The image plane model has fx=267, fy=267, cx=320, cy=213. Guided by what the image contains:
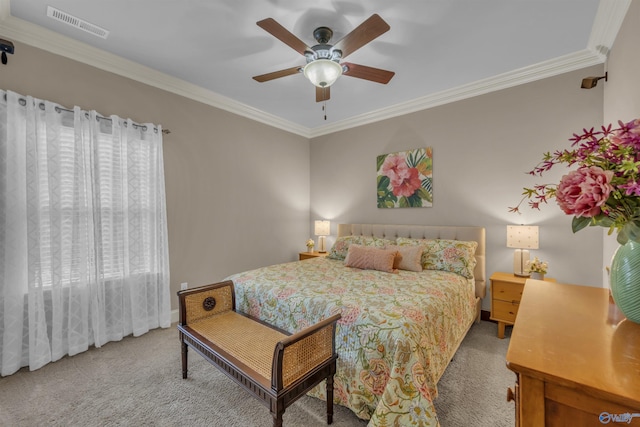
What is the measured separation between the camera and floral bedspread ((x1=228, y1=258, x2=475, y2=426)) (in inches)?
56.9

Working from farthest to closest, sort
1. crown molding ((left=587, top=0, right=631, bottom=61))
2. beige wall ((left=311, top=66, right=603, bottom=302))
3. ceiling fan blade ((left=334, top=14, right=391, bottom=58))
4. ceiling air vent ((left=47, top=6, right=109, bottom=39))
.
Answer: beige wall ((left=311, top=66, right=603, bottom=302)) → ceiling air vent ((left=47, top=6, right=109, bottom=39)) → crown molding ((left=587, top=0, right=631, bottom=61)) → ceiling fan blade ((left=334, top=14, right=391, bottom=58))

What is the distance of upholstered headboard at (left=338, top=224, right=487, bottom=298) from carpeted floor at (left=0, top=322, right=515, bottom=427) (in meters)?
0.86

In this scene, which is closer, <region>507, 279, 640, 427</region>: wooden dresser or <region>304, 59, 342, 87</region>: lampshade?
<region>507, 279, 640, 427</region>: wooden dresser

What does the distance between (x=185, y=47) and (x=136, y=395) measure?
2.96 meters

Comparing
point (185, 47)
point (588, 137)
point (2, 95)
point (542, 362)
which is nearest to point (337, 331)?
point (542, 362)

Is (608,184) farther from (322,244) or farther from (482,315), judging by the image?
(322,244)

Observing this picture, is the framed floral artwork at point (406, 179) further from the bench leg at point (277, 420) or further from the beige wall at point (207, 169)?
the bench leg at point (277, 420)

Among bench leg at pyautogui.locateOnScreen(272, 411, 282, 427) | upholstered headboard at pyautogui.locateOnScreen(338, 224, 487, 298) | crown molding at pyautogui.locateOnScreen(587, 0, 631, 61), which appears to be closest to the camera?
bench leg at pyautogui.locateOnScreen(272, 411, 282, 427)

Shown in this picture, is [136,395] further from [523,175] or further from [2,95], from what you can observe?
[523,175]

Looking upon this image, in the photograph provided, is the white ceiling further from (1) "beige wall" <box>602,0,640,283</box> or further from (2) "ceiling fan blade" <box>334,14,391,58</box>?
(2) "ceiling fan blade" <box>334,14,391,58</box>

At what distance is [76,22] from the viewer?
2205 millimetres

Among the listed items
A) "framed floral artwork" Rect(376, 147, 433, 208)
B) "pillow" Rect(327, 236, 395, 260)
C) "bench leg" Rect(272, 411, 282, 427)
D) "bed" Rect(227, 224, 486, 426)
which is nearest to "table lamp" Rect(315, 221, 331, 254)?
"pillow" Rect(327, 236, 395, 260)

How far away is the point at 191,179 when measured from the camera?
335 centimetres

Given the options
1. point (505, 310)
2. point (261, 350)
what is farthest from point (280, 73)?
point (505, 310)
